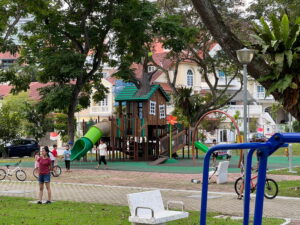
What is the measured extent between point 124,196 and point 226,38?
6.02m

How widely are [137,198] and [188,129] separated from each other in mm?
27971

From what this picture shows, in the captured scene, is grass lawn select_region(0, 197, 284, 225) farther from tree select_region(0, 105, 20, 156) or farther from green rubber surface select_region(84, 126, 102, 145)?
tree select_region(0, 105, 20, 156)

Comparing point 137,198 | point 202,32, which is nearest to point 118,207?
point 137,198

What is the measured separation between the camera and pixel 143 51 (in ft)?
115

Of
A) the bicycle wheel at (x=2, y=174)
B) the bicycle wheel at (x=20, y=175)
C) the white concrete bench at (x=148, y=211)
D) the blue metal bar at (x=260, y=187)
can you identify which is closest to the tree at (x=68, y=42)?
the bicycle wheel at (x=2, y=174)

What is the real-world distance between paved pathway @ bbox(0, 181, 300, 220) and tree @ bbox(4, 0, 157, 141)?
1125cm

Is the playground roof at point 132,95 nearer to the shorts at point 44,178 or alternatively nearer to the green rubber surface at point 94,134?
the green rubber surface at point 94,134

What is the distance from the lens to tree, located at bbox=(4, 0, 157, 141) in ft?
105

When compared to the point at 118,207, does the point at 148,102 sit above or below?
above

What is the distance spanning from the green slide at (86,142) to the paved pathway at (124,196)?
1213 cm

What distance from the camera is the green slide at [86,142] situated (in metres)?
34.2

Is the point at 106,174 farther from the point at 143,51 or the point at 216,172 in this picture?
the point at 143,51

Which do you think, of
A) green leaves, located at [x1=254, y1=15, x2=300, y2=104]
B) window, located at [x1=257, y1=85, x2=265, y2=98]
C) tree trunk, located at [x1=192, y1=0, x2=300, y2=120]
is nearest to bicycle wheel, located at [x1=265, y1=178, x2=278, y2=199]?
tree trunk, located at [x1=192, y1=0, x2=300, y2=120]

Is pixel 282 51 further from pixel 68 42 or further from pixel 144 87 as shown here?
pixel 144 87
